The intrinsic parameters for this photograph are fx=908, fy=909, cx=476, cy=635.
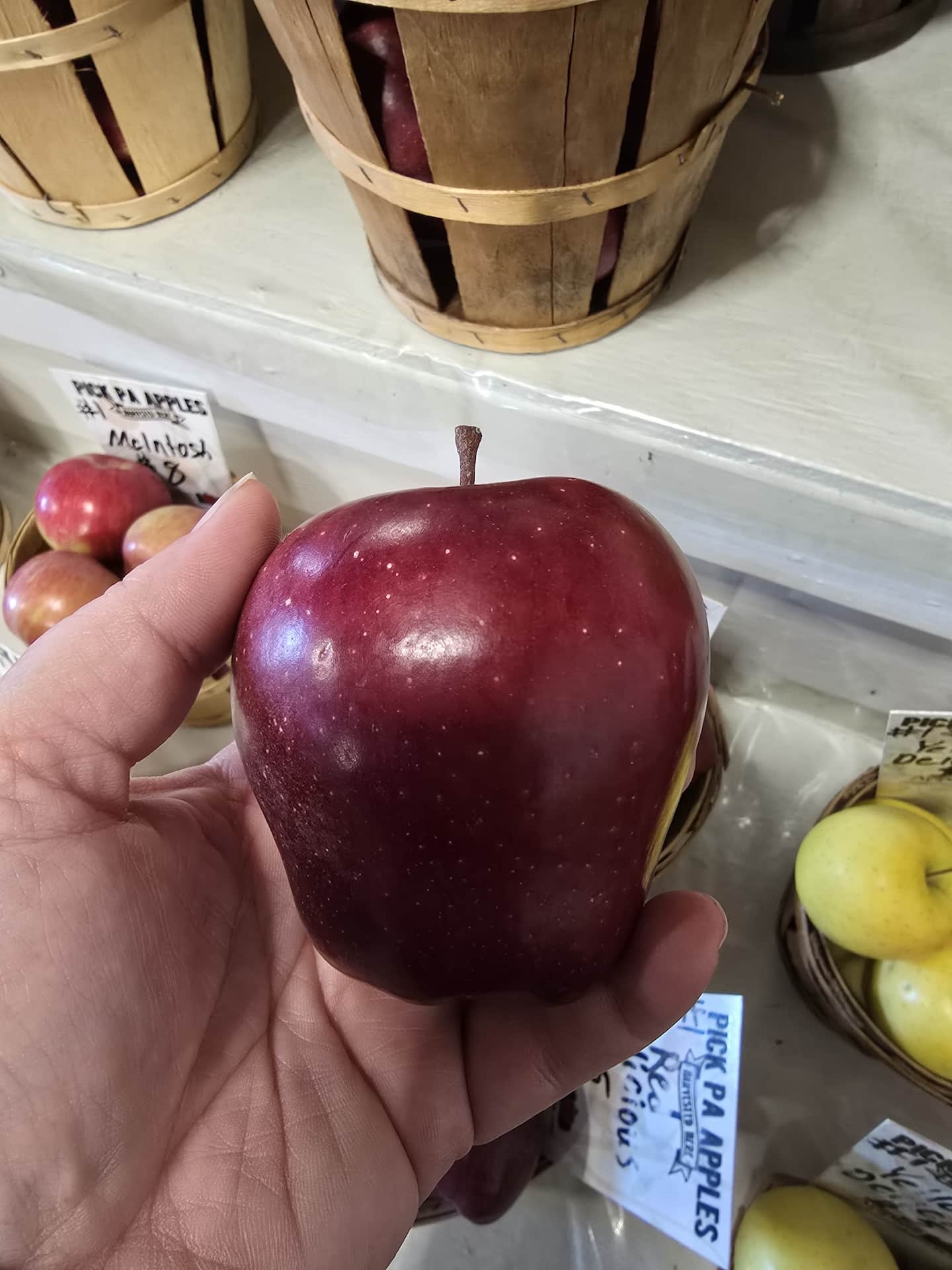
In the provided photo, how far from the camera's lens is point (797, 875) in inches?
24.5

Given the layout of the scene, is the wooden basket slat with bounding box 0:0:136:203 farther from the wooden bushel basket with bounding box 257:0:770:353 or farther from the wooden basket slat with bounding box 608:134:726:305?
the wooden basket slat with bounding box 608:134:726:305

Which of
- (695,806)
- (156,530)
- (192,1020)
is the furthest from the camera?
(156,530)

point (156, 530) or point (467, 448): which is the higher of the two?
point (467, 448)

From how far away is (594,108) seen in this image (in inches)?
16.0

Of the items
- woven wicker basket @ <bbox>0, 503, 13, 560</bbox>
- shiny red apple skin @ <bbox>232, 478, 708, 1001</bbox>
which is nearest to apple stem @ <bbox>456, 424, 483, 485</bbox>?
shiny red apple skin @ <bbox>232, 478, 708, 1001</bbox>

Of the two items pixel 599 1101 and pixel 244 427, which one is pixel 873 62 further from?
pixel 599 1101

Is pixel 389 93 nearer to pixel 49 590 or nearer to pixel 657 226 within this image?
pixel 657 226

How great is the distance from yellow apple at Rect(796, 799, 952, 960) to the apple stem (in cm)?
36

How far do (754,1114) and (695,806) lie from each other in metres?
0.23

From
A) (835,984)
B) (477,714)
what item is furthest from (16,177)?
(835,984)

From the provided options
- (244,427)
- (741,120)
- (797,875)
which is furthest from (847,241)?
(244,427)

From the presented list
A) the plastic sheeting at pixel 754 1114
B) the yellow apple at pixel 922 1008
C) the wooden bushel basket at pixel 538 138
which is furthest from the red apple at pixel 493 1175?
the wooden bushel basket at pixel 538 138

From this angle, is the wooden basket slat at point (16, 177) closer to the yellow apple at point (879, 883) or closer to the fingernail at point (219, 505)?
the fingernail at point (219, 505)

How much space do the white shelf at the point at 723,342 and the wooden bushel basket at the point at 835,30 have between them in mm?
13
